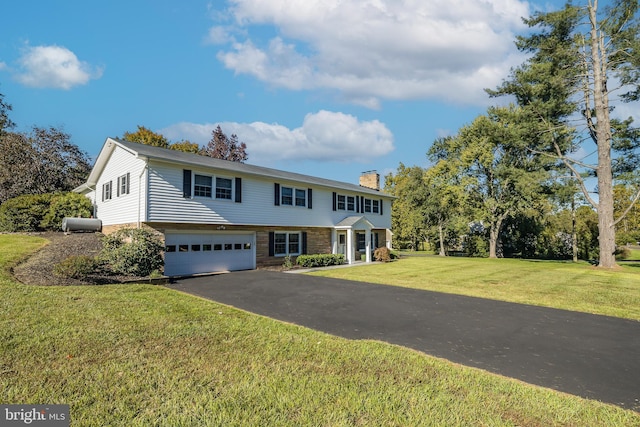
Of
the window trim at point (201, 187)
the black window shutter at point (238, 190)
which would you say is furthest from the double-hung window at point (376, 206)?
the window trim at point (201, 187)

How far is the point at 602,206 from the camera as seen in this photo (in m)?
18.9

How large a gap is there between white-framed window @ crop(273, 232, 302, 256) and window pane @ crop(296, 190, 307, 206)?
6.07ft

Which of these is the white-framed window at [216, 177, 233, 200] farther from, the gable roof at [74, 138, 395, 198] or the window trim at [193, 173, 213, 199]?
the gable roof at [74, 138, 395, 198]

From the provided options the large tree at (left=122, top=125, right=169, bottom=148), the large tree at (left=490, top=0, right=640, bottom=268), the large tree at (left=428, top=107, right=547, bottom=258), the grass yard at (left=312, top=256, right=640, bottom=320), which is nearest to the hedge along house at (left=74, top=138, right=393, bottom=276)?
the grass yard at (left=312, top=256, right=640, bottom=320)

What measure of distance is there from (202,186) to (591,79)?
23272mm

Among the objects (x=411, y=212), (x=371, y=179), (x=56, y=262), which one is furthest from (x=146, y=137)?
(x=411, y=212)

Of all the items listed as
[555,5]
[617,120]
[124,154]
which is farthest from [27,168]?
[617,120]

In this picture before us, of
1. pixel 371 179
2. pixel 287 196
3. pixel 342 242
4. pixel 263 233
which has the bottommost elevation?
pixel 342 242

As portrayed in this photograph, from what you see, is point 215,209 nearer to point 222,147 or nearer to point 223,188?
point 223,188

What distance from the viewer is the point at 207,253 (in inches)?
606

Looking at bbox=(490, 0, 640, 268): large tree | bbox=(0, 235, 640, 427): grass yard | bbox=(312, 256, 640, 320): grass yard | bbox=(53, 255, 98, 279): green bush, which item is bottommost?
bbox=(312, 256, 640, 320): grass yard

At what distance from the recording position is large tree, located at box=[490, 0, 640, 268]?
1870cm

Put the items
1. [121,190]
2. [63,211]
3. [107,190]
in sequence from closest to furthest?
1. [121,190]
2. [107,190]
3. [63,211]

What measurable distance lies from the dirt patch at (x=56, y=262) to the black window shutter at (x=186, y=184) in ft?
13.5
